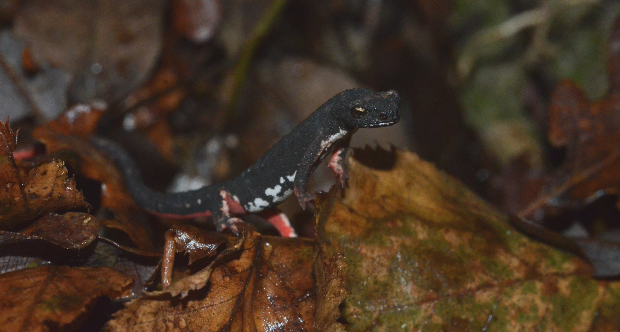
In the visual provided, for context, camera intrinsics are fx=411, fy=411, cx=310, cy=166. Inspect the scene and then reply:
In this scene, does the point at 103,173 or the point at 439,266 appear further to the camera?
the point at 103,173

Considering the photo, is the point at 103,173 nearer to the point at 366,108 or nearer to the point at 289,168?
the point at 289,168

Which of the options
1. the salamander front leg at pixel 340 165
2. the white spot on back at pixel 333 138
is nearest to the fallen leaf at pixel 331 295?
the salamander front leg at pixel 340 165

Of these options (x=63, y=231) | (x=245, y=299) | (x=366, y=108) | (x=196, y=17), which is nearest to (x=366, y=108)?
(x=366, y=108)

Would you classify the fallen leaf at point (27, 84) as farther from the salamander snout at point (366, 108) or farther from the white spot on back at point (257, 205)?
the salamander snout at point (366, 108)

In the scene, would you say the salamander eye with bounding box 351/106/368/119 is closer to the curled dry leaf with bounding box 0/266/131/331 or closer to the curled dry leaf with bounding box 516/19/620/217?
the curled dry leaf with bounding box 0/266/131/331

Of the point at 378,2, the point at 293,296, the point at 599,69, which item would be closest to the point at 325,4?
the point at 378,2

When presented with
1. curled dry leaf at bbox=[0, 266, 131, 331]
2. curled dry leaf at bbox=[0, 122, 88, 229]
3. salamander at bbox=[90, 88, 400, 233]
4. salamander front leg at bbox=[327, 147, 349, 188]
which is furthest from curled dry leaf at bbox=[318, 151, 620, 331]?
curled dry leaf at bbox=[0, 122, 88, 229]
